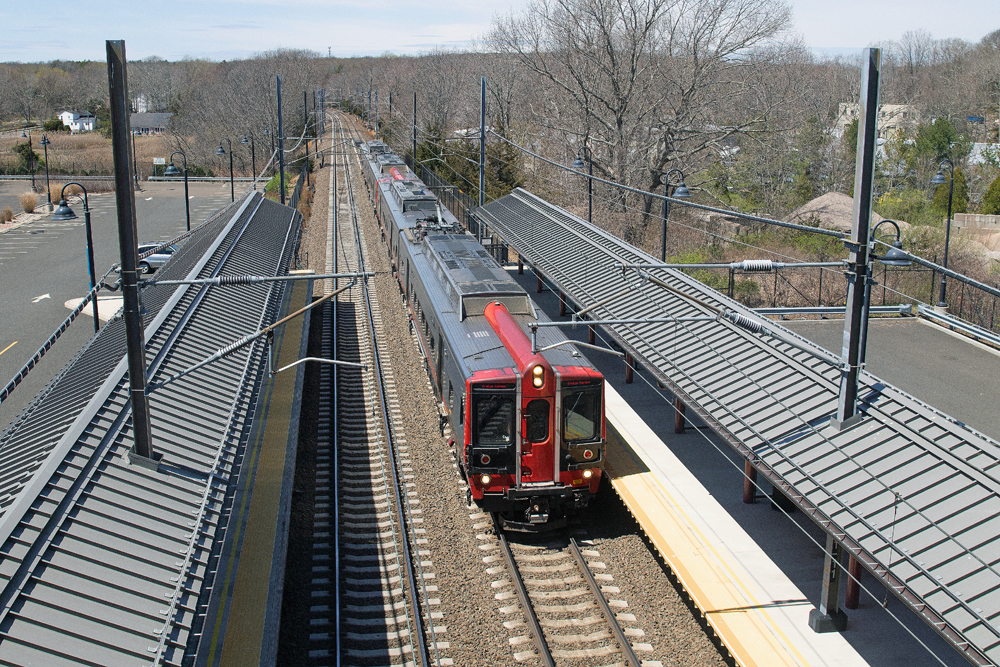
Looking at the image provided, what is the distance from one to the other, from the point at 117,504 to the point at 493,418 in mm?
5777

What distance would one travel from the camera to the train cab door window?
43.5 feet

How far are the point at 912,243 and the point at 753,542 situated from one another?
84.5ft

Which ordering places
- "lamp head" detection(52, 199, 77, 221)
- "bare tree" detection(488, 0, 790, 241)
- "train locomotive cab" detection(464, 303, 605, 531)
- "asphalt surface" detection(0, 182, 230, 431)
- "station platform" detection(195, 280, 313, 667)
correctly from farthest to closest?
"bare tree" detection(488, 0, 790, 241), "asphalt surface" detection(0, 182, 230, 431), "lamp head" detection(52, 199, 77, 221), "train locomotive cab" detection(464, 303, 605, 531), "station platform" detection(195, 280, 313, 667)

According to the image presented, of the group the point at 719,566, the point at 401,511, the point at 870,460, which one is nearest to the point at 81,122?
the point at 401,511

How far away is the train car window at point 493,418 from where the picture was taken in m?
13.2

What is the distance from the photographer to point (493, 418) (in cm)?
1330

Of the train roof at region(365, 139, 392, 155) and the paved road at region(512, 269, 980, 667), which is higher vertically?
the train roof at region(365, 139, 392, 155)

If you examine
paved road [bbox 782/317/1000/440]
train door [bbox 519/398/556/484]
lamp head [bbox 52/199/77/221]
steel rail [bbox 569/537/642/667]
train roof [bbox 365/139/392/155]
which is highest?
train roof [bbox 365/139/392/155]

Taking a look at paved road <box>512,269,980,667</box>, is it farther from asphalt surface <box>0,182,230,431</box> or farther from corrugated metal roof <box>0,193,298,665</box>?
asphalt surface <box>0,182,230,431</box>

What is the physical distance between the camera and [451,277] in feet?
57.8

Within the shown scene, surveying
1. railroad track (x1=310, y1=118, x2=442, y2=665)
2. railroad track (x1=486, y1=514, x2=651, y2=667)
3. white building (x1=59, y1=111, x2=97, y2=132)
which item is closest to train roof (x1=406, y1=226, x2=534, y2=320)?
railroad track (x1=310, y1=118, x2=442, y2=665)

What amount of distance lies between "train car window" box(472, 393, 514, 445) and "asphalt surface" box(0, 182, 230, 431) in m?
11.8

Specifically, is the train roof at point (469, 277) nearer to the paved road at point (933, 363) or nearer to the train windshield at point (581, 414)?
the train windshield at point (581, 414)

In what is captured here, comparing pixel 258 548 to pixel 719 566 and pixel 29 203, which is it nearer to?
pixel 719 566
